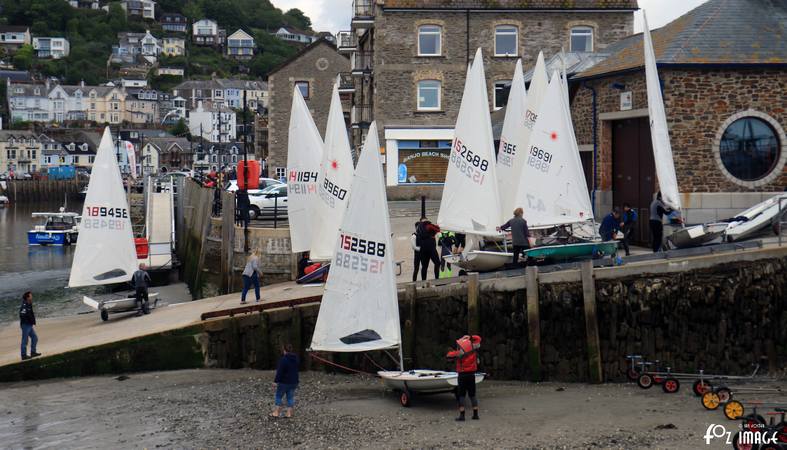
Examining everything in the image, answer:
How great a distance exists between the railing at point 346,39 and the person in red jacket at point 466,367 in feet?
136

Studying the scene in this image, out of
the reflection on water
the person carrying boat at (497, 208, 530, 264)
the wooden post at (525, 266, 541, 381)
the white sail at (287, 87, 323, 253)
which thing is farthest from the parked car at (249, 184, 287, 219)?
the wooden post at (525, 266, 541, 381)

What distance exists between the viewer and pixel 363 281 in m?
20.8

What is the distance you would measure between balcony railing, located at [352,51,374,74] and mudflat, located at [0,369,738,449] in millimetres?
32862

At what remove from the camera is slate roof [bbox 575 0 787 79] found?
27219 millimetres

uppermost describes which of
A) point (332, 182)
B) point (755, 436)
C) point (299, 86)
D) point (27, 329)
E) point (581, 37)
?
point (581, 37)

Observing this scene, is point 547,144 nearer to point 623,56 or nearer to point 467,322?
point 467,322

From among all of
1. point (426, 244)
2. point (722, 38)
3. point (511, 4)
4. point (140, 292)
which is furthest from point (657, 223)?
point (511, 4)

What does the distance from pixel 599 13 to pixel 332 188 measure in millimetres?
26247

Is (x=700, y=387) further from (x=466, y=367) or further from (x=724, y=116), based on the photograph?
(x=724, y=116)

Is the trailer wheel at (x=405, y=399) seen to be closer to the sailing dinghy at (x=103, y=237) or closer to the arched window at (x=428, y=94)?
the sailing dinghy at (x=103, y=237)

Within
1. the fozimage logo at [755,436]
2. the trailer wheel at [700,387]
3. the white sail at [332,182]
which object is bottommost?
the trailer wheel at [700,387]

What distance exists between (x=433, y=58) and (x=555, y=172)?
25907 millimetres

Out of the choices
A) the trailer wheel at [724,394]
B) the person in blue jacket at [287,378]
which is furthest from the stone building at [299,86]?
the trailer wheel at [724,394]

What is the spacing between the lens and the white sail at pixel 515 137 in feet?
84.5
